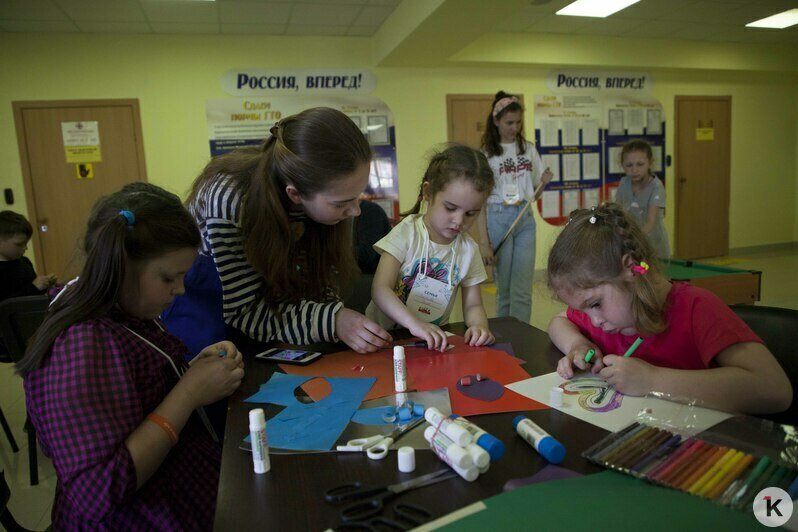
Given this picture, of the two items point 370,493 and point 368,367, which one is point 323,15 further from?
point 370,493

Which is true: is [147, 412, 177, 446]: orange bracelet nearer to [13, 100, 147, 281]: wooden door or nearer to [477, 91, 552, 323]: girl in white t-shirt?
[477, 91, 552, 323]: girl in white t-shirt

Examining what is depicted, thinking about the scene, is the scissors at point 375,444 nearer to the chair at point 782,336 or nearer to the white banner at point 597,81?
the chair at point 782,336

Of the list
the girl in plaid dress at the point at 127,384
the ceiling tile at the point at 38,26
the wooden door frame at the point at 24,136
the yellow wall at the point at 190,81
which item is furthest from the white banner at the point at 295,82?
the girl in plaid dress at the point at 127,384

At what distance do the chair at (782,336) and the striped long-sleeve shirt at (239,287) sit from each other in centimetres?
91

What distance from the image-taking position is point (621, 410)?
812 millimetres

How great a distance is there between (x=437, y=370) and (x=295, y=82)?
4230mm

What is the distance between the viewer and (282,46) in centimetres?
461

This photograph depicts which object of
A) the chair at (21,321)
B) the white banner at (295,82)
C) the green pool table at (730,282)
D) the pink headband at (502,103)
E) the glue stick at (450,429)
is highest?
the white banner at (295,82)

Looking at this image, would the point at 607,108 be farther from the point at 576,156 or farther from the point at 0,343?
the point at 0,343

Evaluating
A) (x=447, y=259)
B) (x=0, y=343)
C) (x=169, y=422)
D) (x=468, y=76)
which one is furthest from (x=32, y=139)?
(x=169, y=422)

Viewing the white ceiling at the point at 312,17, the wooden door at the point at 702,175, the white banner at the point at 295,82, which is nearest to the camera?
the white ceiling at the point at 312,17

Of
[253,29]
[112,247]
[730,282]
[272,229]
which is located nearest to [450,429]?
[112,247]

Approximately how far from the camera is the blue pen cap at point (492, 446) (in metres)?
0.65

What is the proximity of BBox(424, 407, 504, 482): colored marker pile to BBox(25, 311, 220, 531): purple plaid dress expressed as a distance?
430 millimetres
